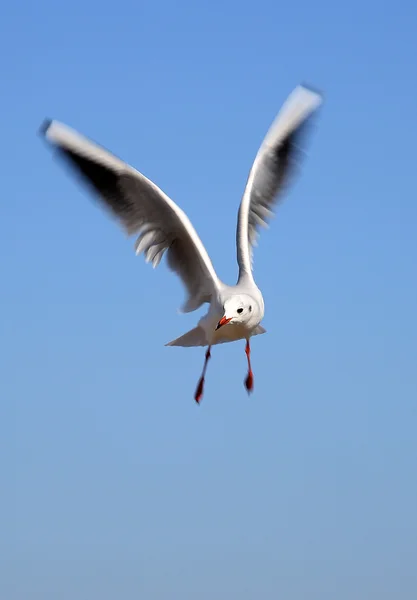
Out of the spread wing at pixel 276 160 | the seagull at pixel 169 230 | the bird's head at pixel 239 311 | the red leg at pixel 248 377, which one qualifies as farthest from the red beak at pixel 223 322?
the spread wing at pixel 276 160

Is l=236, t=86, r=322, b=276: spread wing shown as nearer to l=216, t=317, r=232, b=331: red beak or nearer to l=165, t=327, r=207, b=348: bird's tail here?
l=165, t=327, r=207, b=348: bird's tail

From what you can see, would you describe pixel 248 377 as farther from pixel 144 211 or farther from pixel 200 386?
pixel 144 211

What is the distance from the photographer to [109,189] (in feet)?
63.1

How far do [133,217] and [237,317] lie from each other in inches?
87.1

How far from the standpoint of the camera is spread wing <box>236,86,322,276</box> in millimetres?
20125

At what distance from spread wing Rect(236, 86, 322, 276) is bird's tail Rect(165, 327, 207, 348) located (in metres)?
1.31

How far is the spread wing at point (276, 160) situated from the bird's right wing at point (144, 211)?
0.84 metres

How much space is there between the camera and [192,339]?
19.0 meters

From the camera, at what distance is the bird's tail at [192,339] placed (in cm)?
1888

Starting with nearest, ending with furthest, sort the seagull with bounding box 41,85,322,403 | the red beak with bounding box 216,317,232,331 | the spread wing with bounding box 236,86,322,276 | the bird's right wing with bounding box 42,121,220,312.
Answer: the red beak with bounding box 216,317,232,331, the seagull with bounding box 41,85,322,403, the bird's right wing with bounding box 42,121,220,312, the spread wing with bounding box 236,86,322,276

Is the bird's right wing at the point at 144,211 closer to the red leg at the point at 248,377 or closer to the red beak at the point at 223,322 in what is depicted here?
the red leg at the point at 248,377

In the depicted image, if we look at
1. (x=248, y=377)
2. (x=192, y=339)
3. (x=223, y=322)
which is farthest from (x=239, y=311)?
(x=248, y=377)

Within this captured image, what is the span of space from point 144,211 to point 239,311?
2111 mm

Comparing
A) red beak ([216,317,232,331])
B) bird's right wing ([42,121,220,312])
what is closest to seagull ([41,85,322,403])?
bird's right wing ([42,121,220,312])
